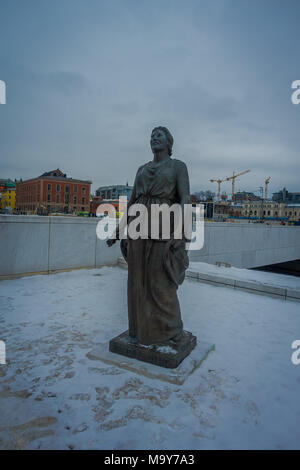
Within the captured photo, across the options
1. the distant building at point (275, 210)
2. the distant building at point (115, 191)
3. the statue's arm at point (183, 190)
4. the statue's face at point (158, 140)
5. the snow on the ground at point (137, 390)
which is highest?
the distant building at point (115, 191)

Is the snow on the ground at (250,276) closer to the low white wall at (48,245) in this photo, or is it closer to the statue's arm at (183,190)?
the low white wall at (48,245)

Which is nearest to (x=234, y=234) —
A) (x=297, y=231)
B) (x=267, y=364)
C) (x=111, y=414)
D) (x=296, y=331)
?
(x=297, y=231)

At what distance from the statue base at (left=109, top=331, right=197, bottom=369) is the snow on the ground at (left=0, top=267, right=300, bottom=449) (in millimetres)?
279

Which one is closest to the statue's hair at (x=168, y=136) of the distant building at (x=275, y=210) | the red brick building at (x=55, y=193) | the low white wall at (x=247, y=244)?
the low white wall at (x=247, y=244)

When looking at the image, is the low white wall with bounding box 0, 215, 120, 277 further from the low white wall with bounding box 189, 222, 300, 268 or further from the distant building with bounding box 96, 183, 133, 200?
the distant building with bounding box 96, 183, 133, 200

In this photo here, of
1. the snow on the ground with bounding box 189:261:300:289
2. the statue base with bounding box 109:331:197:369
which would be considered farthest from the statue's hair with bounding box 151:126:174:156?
the snow on the ground with bounding box 189:261:300:289

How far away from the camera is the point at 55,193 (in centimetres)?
7175

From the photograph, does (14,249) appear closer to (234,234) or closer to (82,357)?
(82,357)

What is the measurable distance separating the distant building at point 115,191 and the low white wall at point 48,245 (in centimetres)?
9419

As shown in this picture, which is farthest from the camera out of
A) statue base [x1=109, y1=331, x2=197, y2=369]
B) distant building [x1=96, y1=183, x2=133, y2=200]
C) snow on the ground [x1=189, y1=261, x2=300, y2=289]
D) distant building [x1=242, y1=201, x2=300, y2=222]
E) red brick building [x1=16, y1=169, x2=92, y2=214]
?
distant building [x1=96, y1=183, x2=133, y2=200]

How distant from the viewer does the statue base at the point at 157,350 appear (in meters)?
3.75

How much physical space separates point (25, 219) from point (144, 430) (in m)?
7.53

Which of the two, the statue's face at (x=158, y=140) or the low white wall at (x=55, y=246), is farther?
the low white wall at (x=55, y=246)

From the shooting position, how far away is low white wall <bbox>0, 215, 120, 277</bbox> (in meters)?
8.61
